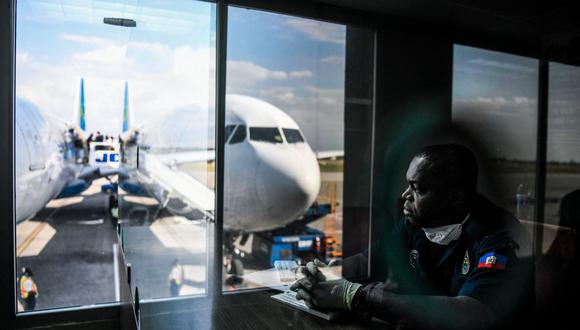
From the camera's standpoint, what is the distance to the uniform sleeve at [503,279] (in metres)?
0.51

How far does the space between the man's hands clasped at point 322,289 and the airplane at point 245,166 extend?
2.35m

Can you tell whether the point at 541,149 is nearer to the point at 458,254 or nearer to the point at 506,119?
the point at 506,119

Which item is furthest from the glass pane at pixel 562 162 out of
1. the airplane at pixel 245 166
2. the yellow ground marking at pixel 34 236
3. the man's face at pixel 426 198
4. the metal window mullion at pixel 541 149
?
the yellow ground marking at pixel 34 236

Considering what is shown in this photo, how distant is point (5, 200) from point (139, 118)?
1200 mm

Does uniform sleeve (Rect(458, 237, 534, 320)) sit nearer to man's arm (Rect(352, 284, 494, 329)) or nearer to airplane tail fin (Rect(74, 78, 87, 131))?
man's arm (Rect(352, 284, 494, 329))

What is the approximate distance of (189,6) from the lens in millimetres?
2260

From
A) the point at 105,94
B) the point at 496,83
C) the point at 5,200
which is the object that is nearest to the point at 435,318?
the point at 496,83

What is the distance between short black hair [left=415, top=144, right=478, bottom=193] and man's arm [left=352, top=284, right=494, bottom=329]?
0.50ft

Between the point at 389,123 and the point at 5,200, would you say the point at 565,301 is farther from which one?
the point at 5,200

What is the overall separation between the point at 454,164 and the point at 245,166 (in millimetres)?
3084

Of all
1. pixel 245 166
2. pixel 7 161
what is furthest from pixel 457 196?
pixel 245 166

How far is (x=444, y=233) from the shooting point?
558 millimetres

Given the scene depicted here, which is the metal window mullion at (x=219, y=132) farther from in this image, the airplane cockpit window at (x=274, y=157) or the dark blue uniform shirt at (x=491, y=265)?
the dark blue uniform shirt at (x=491, y=265)

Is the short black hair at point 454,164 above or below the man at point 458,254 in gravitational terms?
above
